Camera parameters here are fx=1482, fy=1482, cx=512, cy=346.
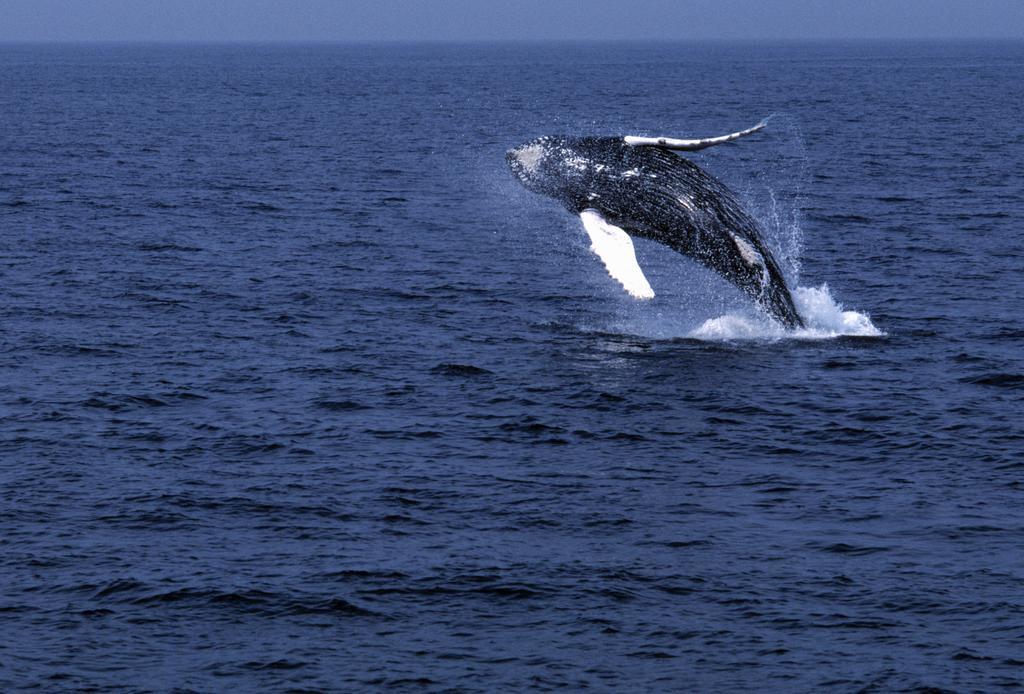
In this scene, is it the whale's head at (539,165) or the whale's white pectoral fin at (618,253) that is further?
the whale's head at (539,165)

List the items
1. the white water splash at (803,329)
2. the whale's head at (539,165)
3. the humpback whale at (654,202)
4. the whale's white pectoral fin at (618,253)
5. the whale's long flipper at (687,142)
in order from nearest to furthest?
the whale's long flipper at (687,142)
the whale's white pectoral fin at (618,253)
the humpback whale at (654,202)
the whale's head at (539,165)
the white water splash at (803,329)

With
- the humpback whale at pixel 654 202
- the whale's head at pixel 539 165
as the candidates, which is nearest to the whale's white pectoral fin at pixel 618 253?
the humpback whale at pixel 654 202

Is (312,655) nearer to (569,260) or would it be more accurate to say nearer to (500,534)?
(500,534)

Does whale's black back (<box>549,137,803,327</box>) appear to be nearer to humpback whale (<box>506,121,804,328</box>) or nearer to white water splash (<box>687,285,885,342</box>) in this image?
humpback whale (<box>506,121,804,328</box>)

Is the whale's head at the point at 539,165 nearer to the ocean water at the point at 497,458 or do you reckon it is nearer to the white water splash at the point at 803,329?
the ocean water at the point at 497,458

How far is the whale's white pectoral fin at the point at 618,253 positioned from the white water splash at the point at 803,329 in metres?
4.88

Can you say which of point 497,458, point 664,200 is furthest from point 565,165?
point 497,458

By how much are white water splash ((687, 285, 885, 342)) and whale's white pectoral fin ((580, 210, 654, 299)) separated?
16.0 ft

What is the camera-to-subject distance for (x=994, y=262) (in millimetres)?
47312

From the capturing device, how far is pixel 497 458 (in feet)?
93.2

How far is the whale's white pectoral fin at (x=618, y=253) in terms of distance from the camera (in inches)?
1234

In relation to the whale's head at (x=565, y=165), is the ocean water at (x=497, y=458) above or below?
below

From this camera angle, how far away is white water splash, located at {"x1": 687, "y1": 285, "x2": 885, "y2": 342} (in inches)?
1422

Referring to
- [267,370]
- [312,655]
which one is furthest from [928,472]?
[267,370]
